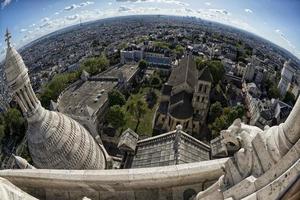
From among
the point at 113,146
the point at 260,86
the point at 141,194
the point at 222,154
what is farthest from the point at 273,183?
the point at 260,86

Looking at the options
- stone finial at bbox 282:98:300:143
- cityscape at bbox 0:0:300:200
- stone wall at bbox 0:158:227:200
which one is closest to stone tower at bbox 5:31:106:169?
cityscape at bbox 0:0:300:200

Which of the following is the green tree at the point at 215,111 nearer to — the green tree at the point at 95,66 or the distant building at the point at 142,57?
the distant building at the point at 142,57

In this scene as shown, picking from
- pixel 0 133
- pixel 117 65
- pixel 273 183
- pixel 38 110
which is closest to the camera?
pixel 273 183

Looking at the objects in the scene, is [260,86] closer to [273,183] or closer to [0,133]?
[0,133]

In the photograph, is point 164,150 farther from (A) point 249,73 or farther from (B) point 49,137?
(A) point 249,73

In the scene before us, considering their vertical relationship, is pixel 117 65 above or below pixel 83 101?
below

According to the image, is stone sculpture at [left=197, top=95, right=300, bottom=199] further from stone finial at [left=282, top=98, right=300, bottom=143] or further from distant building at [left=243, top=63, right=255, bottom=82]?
distant building at [left=243, top=63, right=255, bottom=82]

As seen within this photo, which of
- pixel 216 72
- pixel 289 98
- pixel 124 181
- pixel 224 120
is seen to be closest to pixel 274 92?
pixel 289 98
